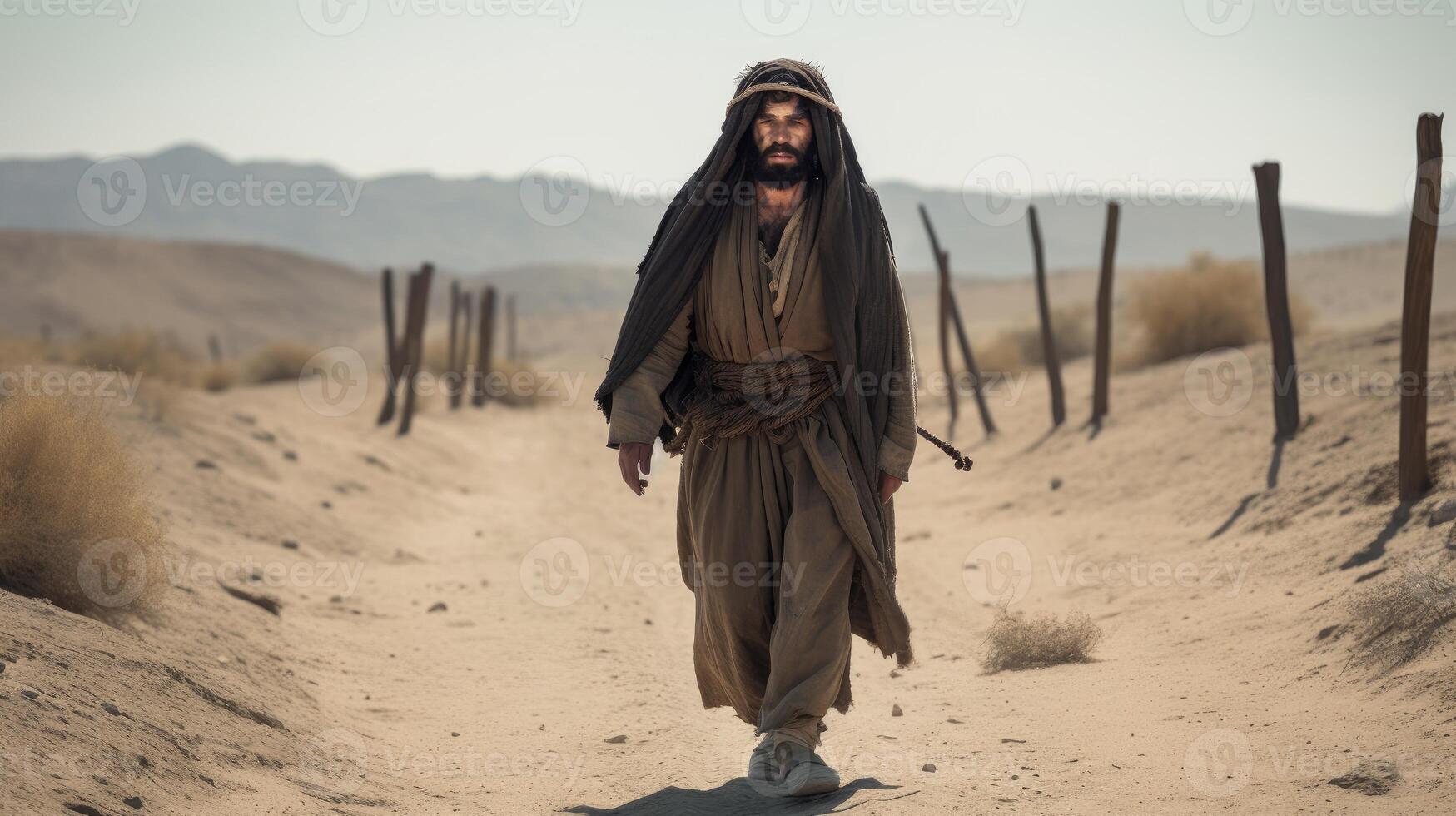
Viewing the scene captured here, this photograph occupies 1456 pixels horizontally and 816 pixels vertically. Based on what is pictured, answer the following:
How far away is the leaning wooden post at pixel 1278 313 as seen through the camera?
31.0ft

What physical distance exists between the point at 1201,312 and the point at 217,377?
714 inches

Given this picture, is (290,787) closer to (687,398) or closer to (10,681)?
(10,681)

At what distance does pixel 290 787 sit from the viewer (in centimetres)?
409

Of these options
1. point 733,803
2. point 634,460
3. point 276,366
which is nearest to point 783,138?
point 634,460

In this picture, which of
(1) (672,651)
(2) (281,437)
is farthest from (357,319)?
(1) (672,651)

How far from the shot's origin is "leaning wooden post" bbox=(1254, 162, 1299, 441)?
9.46m

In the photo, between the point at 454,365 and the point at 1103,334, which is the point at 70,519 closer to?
the point at 1103,334

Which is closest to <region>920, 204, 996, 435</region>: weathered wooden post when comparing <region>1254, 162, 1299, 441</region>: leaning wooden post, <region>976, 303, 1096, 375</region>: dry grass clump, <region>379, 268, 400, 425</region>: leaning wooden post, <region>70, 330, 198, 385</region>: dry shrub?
<region>1254, 162, 1299, 441</region>: leaning wooden post

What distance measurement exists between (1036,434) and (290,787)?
11.7 meters

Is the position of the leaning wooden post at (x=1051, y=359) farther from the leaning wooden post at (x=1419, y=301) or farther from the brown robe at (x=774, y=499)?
the brown robe at (x=774, y=499)

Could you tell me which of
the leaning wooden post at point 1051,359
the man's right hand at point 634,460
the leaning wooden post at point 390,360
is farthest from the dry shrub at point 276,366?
the man's right hand at point 634,460

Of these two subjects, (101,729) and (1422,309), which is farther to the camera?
(1422,309)

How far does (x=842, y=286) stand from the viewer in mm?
→ 3938

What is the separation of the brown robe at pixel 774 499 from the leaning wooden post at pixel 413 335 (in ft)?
45.8
